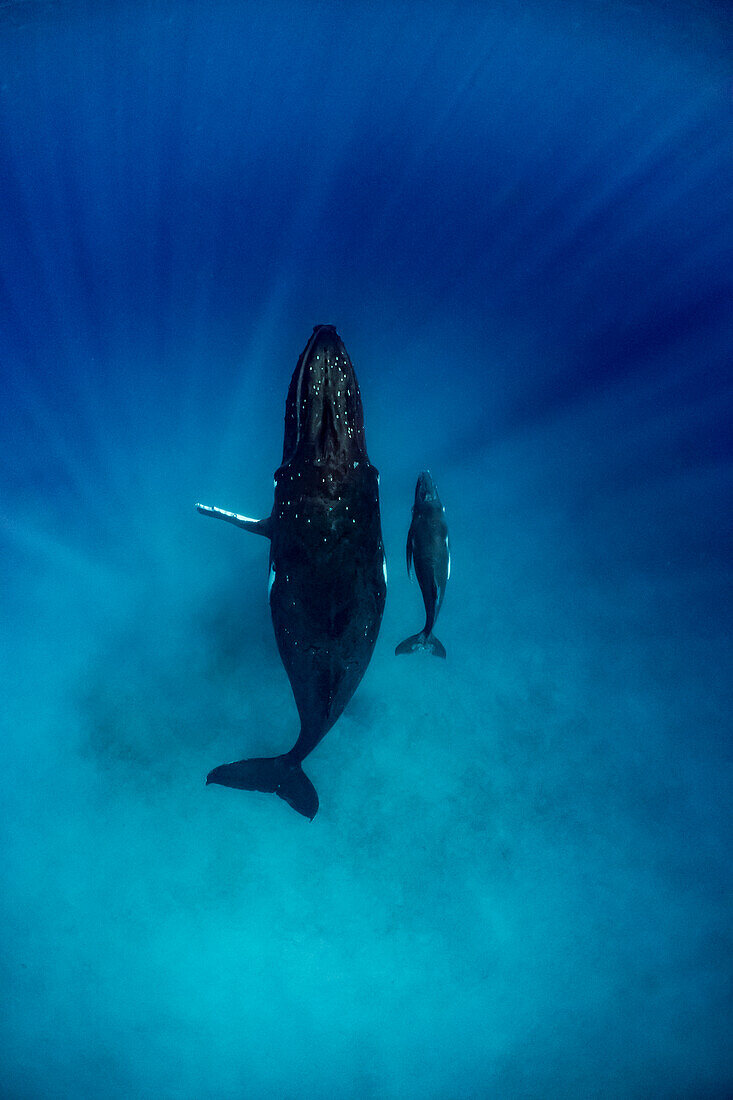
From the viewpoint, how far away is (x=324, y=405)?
381 cm

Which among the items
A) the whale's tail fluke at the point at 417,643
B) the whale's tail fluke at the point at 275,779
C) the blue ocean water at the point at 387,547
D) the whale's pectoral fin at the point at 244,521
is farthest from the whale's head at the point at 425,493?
Result: the whale's tail fluke at the point at 275,779

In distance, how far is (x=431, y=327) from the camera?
7586 millimetres

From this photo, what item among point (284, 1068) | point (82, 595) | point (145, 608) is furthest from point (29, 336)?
point (284, 1068)

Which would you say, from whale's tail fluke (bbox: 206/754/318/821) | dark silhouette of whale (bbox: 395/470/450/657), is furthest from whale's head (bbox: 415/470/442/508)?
whale's tail fluke (bbox: 206/754/318/821)

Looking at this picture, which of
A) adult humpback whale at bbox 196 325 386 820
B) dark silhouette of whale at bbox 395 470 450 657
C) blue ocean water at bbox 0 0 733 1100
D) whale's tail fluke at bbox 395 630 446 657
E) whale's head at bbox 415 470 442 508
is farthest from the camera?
blue ocean water at bbox 0 0 733 1100

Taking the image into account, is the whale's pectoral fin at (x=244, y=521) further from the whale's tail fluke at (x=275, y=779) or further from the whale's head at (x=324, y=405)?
the whale's tail fluke at (x=275, y=779)

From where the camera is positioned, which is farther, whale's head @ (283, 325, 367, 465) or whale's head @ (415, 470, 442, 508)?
whale's head @ (415, 470, 442, 508)

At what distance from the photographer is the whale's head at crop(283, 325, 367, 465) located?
12.5 feet

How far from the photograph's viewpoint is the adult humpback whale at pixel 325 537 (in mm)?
3736

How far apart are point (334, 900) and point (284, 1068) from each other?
6.65ft

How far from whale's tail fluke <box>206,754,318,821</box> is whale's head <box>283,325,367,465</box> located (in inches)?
109

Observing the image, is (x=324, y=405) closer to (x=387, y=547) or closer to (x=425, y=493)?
(x=425, y=493)

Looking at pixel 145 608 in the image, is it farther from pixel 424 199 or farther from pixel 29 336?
pixel 424 199

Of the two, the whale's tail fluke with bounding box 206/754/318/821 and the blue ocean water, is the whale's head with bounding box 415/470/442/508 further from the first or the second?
the whale's tail fluke with bounding box 206/754/318/821
